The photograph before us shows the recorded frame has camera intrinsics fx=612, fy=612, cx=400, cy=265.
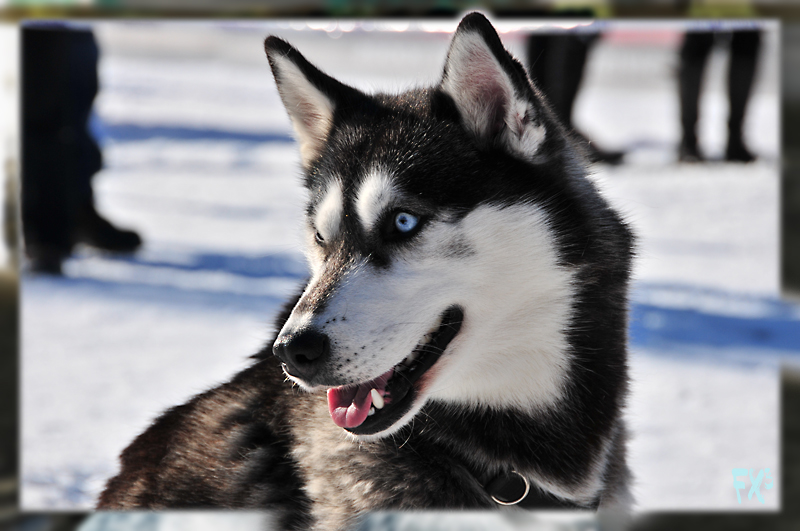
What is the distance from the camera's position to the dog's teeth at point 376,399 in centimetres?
96

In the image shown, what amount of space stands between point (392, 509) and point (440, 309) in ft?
1.23

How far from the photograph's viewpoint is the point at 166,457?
1.18m

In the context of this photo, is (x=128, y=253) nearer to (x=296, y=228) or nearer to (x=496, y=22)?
(x=296, y=228)

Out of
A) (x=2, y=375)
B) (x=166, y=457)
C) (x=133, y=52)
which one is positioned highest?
(x=133, y=52)

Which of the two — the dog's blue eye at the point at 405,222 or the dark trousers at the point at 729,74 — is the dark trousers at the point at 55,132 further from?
the dark trousers at the point at 729,74

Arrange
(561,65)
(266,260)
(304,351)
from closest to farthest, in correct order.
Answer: (304,351) < (561,65) < (266,260)

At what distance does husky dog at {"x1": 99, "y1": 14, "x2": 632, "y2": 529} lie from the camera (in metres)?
0.95

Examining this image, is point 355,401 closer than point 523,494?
Yes

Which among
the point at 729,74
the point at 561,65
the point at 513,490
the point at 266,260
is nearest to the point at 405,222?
the point at 513,490

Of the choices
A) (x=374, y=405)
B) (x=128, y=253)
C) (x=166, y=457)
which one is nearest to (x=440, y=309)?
(x=374, y=405)

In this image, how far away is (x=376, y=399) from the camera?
96cm

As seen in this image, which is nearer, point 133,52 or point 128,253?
point 133,52

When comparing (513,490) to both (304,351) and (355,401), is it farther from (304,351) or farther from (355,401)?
(304,351)

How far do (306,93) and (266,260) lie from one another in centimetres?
130
